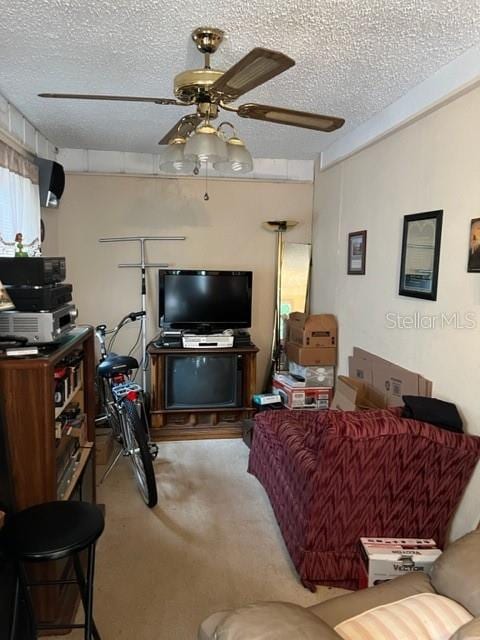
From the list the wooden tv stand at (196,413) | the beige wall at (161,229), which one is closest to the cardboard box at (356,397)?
the wooden tv stand at (196,413)

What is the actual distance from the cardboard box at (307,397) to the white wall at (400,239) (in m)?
0.27

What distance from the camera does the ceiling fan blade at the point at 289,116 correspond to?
1767 millimetres

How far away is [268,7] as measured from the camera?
1.70 m

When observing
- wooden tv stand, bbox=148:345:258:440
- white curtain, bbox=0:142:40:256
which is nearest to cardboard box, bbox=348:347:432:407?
wooden tv stand, bbox=148:345:258:440

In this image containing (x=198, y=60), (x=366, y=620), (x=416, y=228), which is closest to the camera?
(x=366, y=620)

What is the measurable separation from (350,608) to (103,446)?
2.37 m

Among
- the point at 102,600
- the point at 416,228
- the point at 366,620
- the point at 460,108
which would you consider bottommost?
the point at 102,600

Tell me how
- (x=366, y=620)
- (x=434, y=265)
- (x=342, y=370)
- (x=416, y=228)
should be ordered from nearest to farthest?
(x=366, y=620)
(x=434, y=265)
(x=416, y=228)
(x=342, y=370)

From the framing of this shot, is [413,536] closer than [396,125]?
Yes

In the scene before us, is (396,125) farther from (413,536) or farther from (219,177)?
(413,536)

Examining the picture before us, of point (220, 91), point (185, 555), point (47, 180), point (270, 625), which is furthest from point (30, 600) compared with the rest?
point (47, 180)

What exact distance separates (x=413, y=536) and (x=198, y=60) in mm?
2451

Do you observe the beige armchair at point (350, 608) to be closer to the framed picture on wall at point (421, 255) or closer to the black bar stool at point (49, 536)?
the black bar stool at point (49, 536)

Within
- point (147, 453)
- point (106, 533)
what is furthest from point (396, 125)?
point (106, 533)
